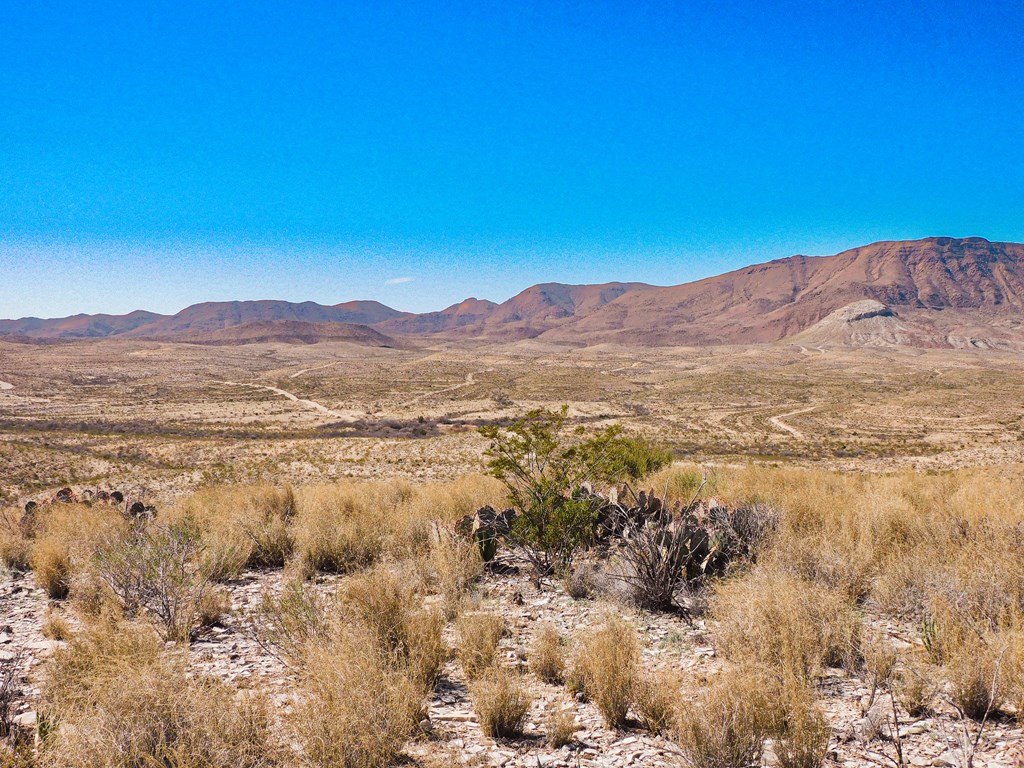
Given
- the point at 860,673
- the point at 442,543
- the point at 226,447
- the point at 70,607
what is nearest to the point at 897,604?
the point at 860,673

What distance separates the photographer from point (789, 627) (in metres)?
4.55

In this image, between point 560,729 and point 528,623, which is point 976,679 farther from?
point 528,623

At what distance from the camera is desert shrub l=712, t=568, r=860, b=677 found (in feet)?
14.3

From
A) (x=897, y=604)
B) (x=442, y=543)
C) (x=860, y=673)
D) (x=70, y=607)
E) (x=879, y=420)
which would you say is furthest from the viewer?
(x=879, y=420)

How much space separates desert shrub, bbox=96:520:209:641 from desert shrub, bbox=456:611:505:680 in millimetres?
2521

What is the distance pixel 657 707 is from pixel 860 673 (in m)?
1.81

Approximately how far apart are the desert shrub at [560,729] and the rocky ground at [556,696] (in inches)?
1.5

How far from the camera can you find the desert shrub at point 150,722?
316 cm

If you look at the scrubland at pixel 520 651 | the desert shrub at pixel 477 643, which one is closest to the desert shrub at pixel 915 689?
the scrubland at pixel 520 651

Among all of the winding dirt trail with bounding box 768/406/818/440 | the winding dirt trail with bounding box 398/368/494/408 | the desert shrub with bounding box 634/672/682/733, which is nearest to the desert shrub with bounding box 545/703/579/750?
the desert shrub with bounding box 634/672/682/733

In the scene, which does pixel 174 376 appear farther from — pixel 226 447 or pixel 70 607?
pixel 70 607

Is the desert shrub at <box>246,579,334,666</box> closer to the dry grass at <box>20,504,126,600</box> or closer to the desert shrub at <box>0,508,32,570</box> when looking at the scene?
the dry grass at <box>20,504,126,600</box>

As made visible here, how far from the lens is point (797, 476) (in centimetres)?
1168

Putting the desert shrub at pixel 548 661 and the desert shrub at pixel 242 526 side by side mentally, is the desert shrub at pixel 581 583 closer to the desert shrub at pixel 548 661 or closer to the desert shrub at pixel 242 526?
the desert shrub at pixel 548 661
